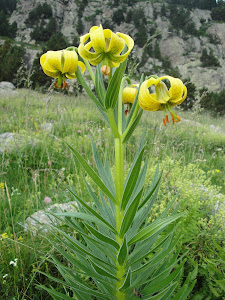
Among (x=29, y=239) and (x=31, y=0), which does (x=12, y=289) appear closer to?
(x=29, y=239)

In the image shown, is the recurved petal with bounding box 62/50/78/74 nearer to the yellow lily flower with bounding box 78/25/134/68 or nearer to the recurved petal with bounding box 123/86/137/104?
the yellow lily flower with bounding box 78/25/134/68

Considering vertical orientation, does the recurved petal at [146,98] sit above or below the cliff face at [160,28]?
below

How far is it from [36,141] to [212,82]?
33582 millimetres

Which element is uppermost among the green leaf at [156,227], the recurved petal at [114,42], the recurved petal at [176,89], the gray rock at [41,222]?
the recurved petal at [114,42]

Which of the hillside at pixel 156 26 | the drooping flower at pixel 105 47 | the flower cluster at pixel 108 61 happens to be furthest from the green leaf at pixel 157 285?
the hillside at pixel 156 26

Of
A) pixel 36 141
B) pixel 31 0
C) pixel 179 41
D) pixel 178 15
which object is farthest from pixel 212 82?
pixel 31 0

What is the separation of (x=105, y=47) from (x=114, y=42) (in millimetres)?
29

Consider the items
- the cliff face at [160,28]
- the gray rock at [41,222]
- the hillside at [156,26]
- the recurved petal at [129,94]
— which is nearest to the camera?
the recurved petal at [129,94]

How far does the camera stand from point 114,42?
0.64 m

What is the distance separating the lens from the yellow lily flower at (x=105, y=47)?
637 mm

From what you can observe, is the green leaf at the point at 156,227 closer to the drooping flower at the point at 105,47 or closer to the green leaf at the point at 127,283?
the green leaf at the point at 127,283

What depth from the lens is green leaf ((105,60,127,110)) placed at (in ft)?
2.10

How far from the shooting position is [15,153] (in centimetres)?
238

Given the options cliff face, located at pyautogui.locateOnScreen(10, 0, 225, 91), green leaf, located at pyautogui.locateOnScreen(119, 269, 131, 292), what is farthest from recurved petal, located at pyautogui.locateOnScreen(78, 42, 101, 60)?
cliff face, located at pyautogui.locateOnScreen(10, 0, 225, 91)
